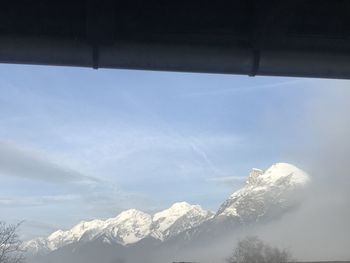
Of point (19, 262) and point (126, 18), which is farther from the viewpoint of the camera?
point (19, 262)

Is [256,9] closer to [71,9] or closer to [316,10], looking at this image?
[316,10]

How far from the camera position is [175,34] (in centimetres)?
735

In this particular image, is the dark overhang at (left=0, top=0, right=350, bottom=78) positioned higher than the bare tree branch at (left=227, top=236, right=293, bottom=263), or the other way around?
the bare tree branch at (left=227, top=236, right=293, bottom=263)

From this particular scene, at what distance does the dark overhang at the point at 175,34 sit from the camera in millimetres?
7156

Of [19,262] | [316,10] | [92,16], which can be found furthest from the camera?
[19,262]

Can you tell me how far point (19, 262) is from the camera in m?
54.1

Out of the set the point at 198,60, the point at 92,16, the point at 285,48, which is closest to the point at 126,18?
the point at 92,16

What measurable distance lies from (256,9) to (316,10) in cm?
92

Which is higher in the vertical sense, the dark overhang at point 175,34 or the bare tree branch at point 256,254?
the bare tree branch at point 256,254

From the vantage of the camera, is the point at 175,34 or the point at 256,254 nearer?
the point at 175,34

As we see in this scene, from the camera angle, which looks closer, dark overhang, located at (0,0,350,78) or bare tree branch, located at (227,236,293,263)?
dark overhang, located at (0,0,350,78)

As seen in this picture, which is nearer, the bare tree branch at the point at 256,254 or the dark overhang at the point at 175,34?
the dark overhang at the point at 175,34

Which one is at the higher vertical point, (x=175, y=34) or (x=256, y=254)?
(x=256, y=254)

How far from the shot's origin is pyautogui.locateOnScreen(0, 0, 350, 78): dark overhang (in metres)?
7.16
